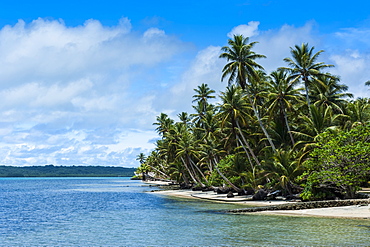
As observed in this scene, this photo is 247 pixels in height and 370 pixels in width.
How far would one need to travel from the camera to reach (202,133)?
279 feet

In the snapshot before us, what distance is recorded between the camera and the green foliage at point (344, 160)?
36.8 meters

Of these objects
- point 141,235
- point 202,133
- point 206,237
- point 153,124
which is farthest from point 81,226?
point 153,124

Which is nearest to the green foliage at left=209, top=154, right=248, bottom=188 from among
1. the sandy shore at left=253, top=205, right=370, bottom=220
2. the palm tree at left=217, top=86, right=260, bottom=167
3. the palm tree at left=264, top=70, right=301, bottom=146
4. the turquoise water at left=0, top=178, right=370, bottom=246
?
the palm tree at left=217, top=86, right=260, bottom=167

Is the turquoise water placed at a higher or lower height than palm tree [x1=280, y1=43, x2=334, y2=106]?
lower

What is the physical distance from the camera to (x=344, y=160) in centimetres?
3806

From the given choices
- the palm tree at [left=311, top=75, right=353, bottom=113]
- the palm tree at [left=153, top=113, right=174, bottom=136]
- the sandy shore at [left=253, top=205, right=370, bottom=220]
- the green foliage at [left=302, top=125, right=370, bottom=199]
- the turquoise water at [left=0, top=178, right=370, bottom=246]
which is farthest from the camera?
the palm tree at [left=153, top=113, right=174, bottom=136]

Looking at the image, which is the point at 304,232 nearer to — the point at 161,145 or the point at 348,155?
the point at 348,155

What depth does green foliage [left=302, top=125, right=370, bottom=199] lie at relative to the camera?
36844 mm

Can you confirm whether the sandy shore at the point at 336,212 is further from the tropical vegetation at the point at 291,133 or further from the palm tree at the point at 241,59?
the palm tree at the point at 241,59

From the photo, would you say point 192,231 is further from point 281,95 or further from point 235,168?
point 235,168

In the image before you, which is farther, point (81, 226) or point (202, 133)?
point (202, 133)

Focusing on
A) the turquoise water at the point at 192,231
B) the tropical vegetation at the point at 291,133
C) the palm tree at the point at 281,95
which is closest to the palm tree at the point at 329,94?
the tropical vegetation at the point at 291,133

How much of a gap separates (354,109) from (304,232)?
134ft

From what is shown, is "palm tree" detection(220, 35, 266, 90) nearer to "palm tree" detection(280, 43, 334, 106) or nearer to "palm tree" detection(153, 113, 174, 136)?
"palm tree" detection(280, 43, 334, 106)
